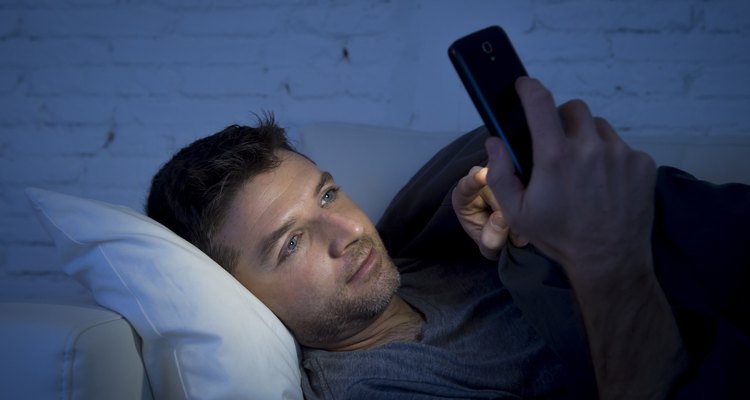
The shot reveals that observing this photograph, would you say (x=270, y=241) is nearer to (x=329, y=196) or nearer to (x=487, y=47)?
(x=329, y=196)

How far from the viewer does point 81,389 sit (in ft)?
2.22

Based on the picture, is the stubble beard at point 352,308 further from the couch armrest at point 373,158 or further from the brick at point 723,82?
the brick at point 723,82

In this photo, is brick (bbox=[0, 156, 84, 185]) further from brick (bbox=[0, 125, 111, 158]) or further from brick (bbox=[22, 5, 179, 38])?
brick (bbox=[22, 5, 179, 38])

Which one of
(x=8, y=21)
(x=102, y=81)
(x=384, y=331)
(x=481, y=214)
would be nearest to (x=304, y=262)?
(x=384, y=331)

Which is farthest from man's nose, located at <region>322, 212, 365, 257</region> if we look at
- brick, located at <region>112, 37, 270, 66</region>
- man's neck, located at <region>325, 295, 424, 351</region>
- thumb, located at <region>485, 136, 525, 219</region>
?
brick, located at <region>112, 37, 270, 66</region>

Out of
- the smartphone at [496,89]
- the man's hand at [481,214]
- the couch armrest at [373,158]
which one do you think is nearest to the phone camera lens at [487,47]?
the smartphone at [496,89]

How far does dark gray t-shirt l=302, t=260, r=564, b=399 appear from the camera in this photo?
847 millimetres

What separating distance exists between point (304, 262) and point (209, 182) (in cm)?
22

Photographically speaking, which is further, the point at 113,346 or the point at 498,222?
the point at 498,222

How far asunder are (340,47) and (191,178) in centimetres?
68

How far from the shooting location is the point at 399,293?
1125 millimetres

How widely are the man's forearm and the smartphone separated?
0.42 ft

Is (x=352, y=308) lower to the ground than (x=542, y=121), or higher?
lower

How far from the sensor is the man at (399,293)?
2.02 feet
